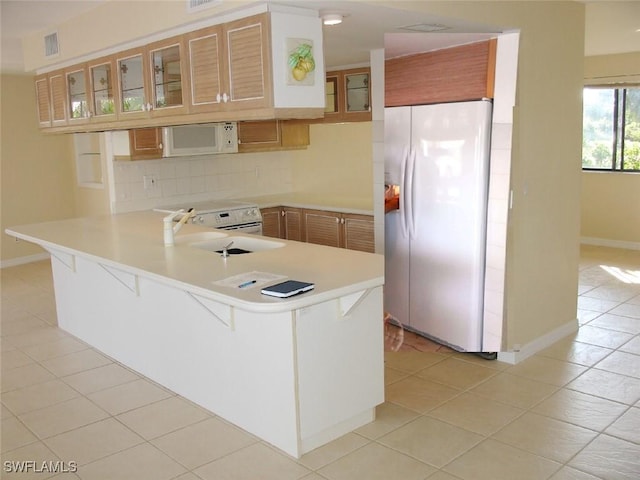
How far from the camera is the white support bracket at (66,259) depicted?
4.79 meters

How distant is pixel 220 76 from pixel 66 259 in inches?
92.3

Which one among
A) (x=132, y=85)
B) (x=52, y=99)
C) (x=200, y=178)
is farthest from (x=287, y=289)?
(x=200, y=178)

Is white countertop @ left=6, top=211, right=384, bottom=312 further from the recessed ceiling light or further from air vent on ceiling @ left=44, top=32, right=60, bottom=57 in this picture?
air vent on ceiling @ left=44, top=32, right=60, bottom=57

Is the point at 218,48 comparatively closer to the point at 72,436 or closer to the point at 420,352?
the point at 72,436

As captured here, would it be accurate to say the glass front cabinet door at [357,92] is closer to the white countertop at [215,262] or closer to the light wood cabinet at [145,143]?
the light wood cabinet at [145,143]

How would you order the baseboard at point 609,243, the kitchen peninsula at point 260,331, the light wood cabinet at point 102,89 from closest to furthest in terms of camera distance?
the kitchen peninsula at point 260,331
the light wood cabinet at point 102,89
the baseboard at point 609,243

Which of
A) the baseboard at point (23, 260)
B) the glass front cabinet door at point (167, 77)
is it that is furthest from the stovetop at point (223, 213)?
the baseboard at point (23, 260)

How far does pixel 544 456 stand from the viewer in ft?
9.82

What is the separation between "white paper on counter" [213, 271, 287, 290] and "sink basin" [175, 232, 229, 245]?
119 cm

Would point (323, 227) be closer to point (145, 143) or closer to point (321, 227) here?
point (321, 227)

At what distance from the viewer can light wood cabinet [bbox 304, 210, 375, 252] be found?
5.86 m

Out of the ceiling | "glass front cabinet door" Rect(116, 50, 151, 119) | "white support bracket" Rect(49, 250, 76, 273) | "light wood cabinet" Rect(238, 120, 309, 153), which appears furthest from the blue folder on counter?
"light wood cabinet" Rect(238, 120, 309, 153)

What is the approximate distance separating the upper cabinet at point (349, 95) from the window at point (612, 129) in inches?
137

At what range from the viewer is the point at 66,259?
488 centimetres
